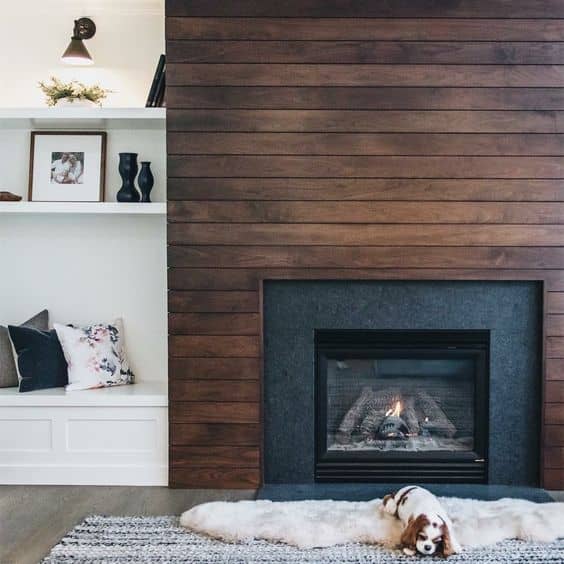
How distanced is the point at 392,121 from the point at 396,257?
0.61m

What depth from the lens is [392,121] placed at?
3.28 m

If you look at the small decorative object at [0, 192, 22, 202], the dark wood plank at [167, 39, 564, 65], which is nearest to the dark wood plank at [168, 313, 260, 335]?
the small decorative object at [0, 192, 22, 202]

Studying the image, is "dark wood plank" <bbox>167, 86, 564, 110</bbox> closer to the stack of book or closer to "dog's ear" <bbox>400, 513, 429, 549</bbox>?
the stack of book

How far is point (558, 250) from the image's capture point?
3281 mm

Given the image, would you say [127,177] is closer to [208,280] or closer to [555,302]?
[208,280]

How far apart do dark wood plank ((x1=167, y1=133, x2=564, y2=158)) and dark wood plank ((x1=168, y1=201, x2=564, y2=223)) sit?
23 centimetres

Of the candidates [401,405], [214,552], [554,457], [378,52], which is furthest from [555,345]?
[214,552]

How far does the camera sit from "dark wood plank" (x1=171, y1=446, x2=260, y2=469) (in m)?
3.36

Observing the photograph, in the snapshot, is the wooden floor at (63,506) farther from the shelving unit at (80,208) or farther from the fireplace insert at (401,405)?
the shelving unit at (80,208)

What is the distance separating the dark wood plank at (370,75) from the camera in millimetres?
3266

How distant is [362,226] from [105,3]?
175 centimetres

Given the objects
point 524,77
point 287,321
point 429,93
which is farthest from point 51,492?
point 524,77

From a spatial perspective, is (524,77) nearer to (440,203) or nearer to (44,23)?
(440,203)

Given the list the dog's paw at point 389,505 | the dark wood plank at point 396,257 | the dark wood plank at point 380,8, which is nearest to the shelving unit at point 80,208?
the dark wood plank at point 396,257
